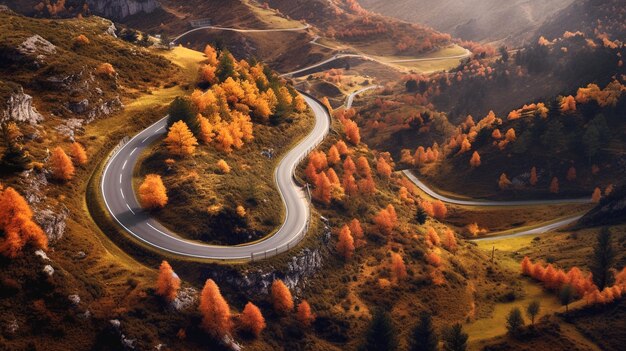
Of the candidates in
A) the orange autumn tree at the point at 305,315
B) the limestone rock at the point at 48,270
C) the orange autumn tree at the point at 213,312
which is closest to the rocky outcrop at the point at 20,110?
the limestone rock at the point at 48,270

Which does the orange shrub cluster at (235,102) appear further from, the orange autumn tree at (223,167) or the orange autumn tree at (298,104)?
the orange autumn tree at (223,167)

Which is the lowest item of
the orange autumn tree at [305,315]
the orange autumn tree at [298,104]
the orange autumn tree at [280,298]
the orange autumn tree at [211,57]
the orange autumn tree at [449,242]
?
the orange autumn tree at [449,242]

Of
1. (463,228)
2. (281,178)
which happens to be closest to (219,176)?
(281,178)

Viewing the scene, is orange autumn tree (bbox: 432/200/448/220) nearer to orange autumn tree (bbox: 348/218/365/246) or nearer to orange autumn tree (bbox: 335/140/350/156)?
orange autumn tree (bbox: 335/140/350/156)

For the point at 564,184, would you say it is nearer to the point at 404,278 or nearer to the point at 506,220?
the point at 506,220

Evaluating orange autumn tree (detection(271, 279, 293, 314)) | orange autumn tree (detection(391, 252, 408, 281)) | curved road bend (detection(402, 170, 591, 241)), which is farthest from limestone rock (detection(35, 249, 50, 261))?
curved road bend (detection(402, 170, 591, 241))

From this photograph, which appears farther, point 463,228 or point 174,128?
point 463,228
